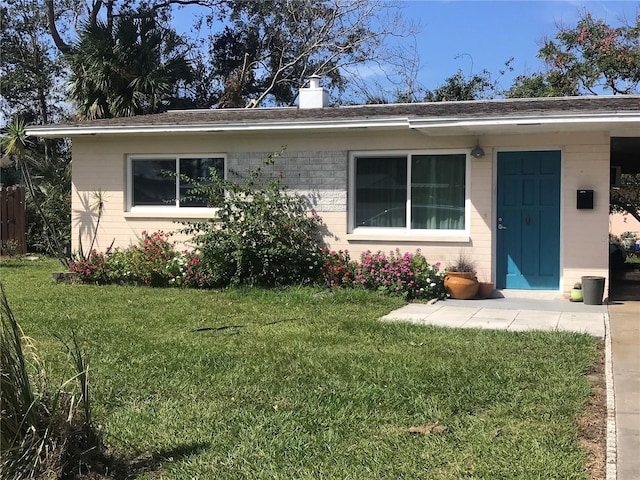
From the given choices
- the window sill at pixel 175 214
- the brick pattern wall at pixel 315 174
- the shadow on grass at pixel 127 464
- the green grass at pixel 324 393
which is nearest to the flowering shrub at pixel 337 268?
the brick pattern wall at pixel 315 174

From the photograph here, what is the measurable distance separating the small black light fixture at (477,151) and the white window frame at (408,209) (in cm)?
14

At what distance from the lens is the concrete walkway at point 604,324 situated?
3875 mm

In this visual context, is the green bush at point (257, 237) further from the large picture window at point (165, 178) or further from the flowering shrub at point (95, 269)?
the flowering shrub at point (95, 269)

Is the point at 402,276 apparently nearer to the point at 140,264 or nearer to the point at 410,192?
the point at 410,192

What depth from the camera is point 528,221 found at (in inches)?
400

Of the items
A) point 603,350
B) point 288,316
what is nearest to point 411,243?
point 288,316

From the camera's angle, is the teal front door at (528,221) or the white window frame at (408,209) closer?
the teal front door at (528,221)

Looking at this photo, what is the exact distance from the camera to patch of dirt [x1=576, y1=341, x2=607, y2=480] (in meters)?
3.57

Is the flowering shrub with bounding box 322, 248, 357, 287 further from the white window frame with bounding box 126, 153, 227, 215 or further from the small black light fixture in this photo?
the small black light fixture

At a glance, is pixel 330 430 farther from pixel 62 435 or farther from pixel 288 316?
pixel 288 316

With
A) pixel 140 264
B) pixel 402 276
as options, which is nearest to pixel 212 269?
pixel 140 264

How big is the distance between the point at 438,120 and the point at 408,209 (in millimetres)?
1897

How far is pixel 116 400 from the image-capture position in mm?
4777

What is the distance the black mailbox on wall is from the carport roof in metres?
1.00
